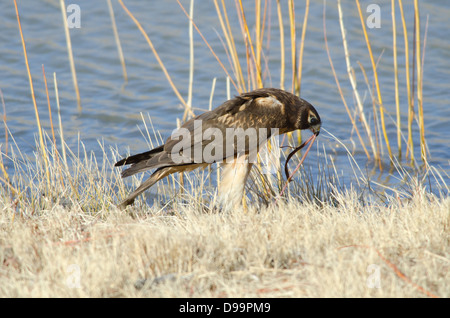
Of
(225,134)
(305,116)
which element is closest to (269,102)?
(305,116)

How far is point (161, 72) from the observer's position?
10398 millimetres

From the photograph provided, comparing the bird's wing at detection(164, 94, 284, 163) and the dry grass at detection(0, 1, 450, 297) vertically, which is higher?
the bird's wing at detection(164, 94, 284, 163)

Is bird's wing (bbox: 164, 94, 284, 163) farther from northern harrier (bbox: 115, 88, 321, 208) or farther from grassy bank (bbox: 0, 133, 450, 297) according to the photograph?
grassy bank (bbox: 0, 133, 450, 297)

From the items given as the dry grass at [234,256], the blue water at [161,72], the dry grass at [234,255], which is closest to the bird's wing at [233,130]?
the dry grass at [234,255]

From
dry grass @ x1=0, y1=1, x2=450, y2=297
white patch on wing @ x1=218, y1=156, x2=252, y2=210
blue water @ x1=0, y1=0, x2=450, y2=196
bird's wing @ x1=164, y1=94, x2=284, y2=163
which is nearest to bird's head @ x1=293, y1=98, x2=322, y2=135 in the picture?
bird's wing @ x1=164, y1=94, x2=284, y2=163

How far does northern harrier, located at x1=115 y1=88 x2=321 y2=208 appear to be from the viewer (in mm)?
4496

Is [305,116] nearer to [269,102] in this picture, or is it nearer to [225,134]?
[269,102]

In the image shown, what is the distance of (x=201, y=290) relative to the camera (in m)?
2.87

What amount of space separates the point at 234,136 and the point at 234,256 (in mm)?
1592

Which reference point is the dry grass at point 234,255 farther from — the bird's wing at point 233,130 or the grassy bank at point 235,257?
the bird's wing at point 233,130

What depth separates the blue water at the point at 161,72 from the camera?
8.45 m

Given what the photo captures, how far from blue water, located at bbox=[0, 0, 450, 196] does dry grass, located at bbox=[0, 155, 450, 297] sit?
3.89 m

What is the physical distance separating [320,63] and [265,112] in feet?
19.9
